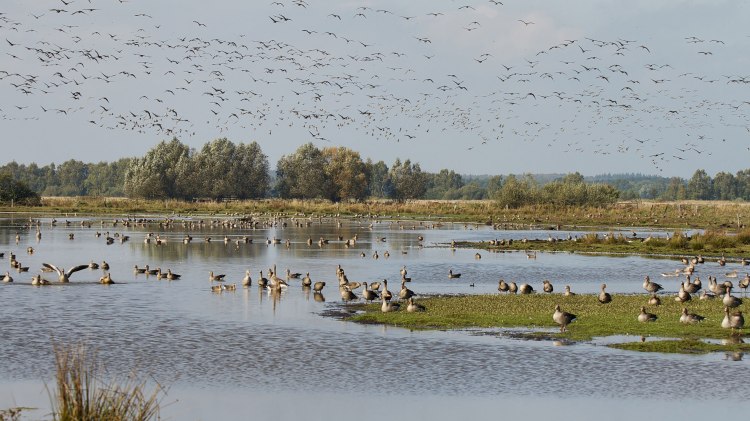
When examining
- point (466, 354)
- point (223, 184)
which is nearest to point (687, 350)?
point (466, 354)

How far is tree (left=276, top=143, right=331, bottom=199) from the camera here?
568 feet

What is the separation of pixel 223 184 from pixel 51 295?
403 ft

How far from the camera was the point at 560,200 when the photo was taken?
13412 cm

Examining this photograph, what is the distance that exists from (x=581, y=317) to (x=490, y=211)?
105 metres

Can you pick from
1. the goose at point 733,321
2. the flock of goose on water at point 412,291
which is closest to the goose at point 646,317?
the flock of goose on water at point 412,291

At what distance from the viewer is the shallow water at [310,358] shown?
22.6 metres

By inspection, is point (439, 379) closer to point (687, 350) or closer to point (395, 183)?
point (687, 350)

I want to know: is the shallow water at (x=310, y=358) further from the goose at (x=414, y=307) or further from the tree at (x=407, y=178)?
the tree at (x=407, y=178)

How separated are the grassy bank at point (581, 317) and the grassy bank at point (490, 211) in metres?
65.4

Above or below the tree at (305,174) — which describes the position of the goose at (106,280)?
below

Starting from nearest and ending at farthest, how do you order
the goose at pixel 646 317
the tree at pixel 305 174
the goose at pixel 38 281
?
1. the goose at pixel 646 317
2. the goose at pixel 38 281
3. the tree at pixel 305 174

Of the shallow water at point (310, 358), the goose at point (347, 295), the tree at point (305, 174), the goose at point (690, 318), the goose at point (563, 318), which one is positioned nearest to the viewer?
the shallow water at point (310, 358)

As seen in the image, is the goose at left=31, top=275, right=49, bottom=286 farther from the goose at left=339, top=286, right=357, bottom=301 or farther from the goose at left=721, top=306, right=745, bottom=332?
the goose at left=721, top=306, right=745, bottom=332

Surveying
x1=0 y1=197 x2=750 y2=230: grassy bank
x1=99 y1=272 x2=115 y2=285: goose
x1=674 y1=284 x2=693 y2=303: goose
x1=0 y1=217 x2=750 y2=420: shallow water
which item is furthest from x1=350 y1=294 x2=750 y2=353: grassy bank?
x1=0 y1=197 x2=750 y2=230: grassy bank
